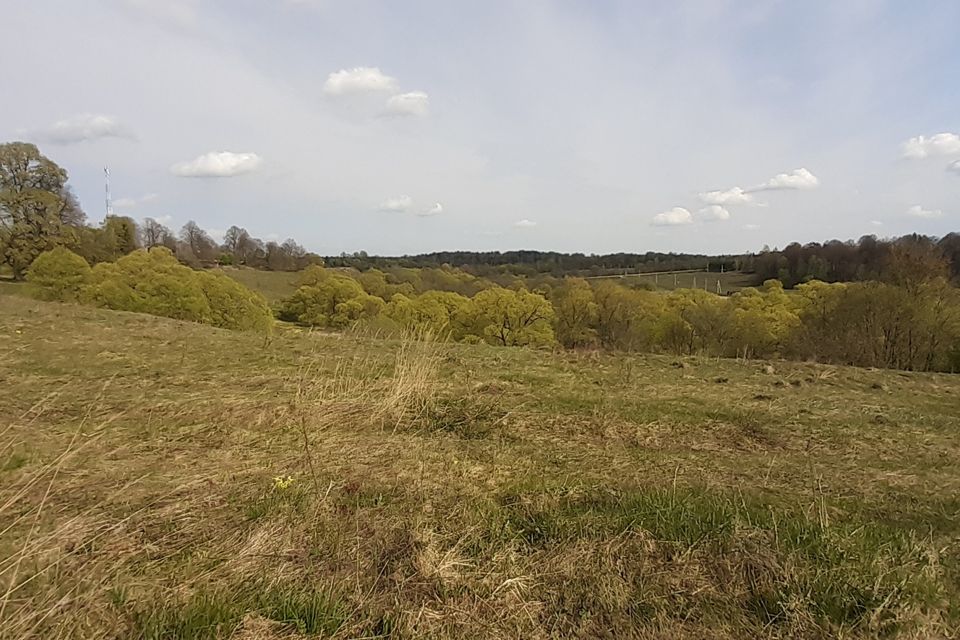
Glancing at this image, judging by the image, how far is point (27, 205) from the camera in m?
34.7

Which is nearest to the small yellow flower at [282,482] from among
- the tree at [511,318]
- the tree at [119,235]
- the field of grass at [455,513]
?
the field of grass at [455,513]

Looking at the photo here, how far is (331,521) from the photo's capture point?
11.7 ft

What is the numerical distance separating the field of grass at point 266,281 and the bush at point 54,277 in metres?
30.7

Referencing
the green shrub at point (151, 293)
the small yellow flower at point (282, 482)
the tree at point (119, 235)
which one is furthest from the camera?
the tree at point (119, 235)

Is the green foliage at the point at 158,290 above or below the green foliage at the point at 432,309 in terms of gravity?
above

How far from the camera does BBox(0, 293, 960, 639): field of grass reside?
2.67 metres

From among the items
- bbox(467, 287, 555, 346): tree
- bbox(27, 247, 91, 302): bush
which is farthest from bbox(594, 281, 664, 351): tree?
bbox(27, 247, 91, 302): bush

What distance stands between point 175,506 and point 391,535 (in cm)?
167

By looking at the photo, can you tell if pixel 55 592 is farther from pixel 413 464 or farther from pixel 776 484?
pixel 776 484

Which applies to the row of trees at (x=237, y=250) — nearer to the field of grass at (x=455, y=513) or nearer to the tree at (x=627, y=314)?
the tree at (x=627, y=314)

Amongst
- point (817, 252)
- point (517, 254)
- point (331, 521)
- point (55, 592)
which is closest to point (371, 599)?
point (331, 521)

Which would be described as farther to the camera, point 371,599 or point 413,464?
point 413,464

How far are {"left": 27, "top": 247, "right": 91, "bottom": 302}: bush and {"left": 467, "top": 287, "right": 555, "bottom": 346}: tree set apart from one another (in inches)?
1146

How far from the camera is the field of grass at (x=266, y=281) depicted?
220ft
